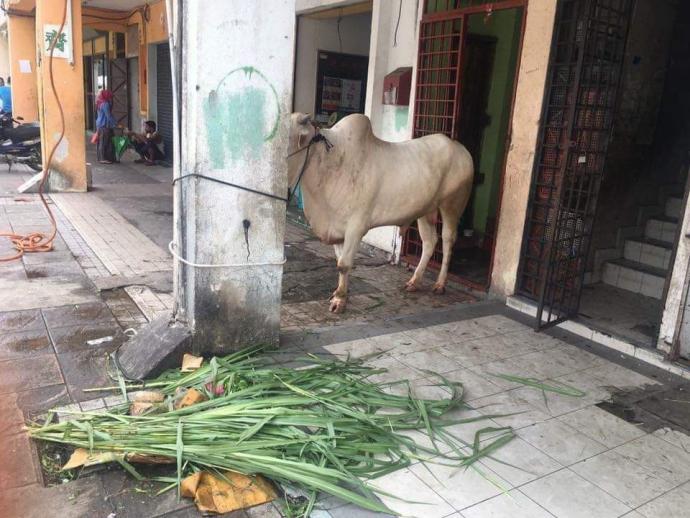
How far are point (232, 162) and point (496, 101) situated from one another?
4.54 m

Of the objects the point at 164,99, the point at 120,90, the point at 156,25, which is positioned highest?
the point at 156,25

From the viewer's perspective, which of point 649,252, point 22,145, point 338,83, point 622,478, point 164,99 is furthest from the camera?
point 164,99

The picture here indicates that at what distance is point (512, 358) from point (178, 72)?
2.96 metres

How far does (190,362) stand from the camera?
362 cm

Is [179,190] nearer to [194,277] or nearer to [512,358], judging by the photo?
[194,277]

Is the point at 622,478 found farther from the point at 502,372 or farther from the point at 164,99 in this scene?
the point at 164,99

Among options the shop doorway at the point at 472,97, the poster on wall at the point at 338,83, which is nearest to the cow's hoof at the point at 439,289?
the shop doorway at the point at 472,97

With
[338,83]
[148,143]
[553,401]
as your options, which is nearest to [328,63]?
[338,83]

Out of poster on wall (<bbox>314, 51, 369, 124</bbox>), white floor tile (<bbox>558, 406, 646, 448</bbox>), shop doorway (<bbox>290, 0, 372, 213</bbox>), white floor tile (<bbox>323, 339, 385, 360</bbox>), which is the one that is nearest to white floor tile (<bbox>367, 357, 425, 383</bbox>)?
white floor tile (<bbox>323, 339, 385, 360</bbox>)

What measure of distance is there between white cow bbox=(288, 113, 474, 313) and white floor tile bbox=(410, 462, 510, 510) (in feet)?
7.53

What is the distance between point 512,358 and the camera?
167 inches

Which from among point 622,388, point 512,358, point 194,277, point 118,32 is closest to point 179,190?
point 194,277

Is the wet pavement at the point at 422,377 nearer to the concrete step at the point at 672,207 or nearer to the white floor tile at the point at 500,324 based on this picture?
the white floor tile at the point at 500,324

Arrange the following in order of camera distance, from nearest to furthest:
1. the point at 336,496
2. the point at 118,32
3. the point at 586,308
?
the point at 336,496
the point at 586,308
the point at 118,32
